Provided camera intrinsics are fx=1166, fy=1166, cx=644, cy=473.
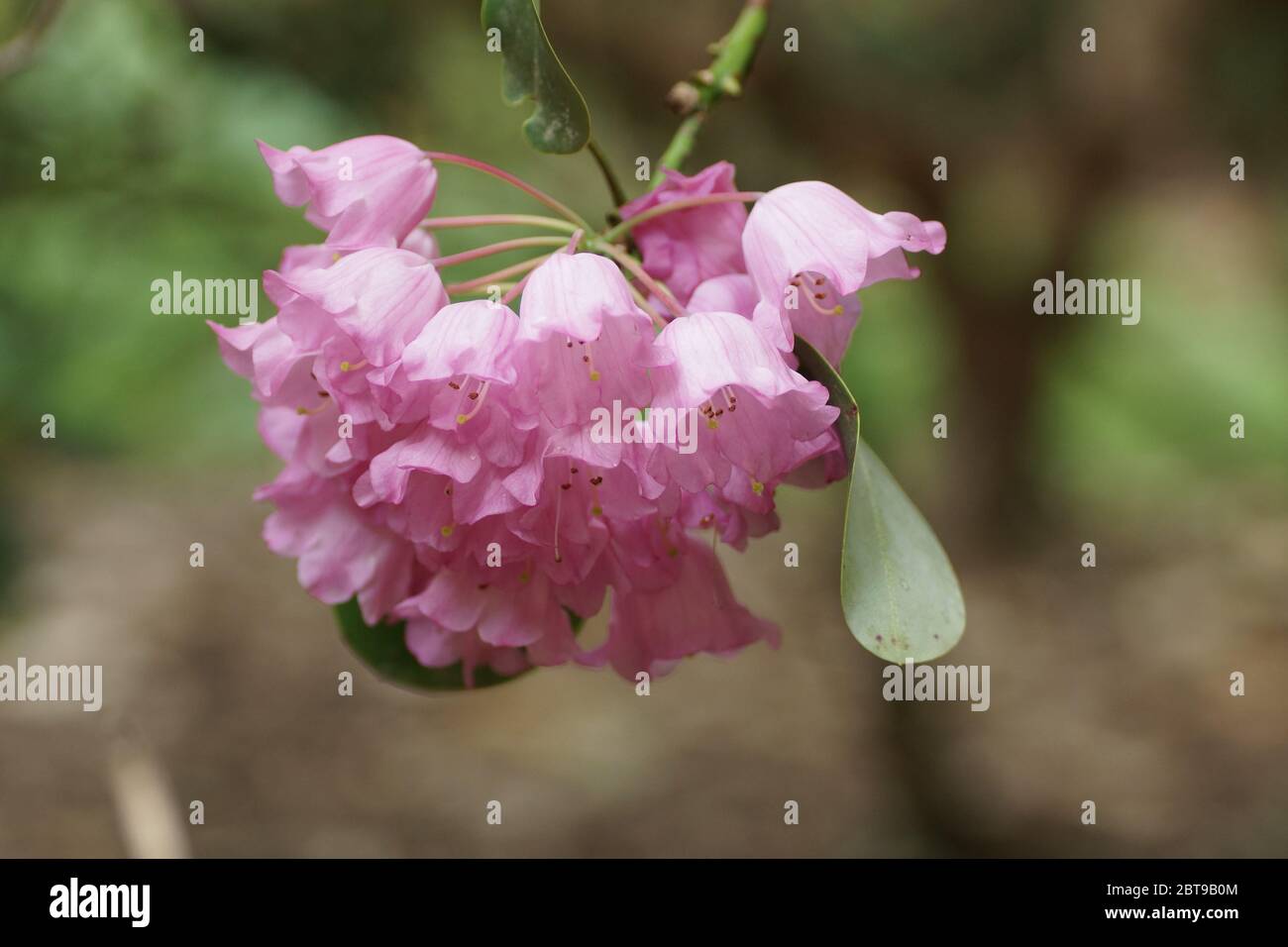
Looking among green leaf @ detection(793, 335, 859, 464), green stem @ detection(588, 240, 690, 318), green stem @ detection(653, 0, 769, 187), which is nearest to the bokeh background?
green stem @ detection(653, 0, 769, 187)

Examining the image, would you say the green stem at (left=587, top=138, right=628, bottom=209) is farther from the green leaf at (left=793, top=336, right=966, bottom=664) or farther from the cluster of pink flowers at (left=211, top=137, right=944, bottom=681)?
the green leaf at (left=793, top=336, right=966, bottom=664)

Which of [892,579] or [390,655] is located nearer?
[892,579]

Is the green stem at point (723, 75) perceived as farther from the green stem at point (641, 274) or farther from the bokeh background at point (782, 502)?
the bokeh background at point (782, 502)

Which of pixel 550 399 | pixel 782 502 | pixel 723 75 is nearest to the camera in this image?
pixel 550 399

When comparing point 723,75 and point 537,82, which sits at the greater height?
point 723,75

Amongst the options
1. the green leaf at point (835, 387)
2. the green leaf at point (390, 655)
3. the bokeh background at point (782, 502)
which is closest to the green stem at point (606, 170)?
the green leaf at point (835, 387)

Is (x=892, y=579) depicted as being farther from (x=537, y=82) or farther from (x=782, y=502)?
(x=782, y=502)

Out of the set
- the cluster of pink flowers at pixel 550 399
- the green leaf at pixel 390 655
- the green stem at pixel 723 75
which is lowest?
the green leaf at pixel 390 655

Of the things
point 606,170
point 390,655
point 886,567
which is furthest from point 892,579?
point 390,655
